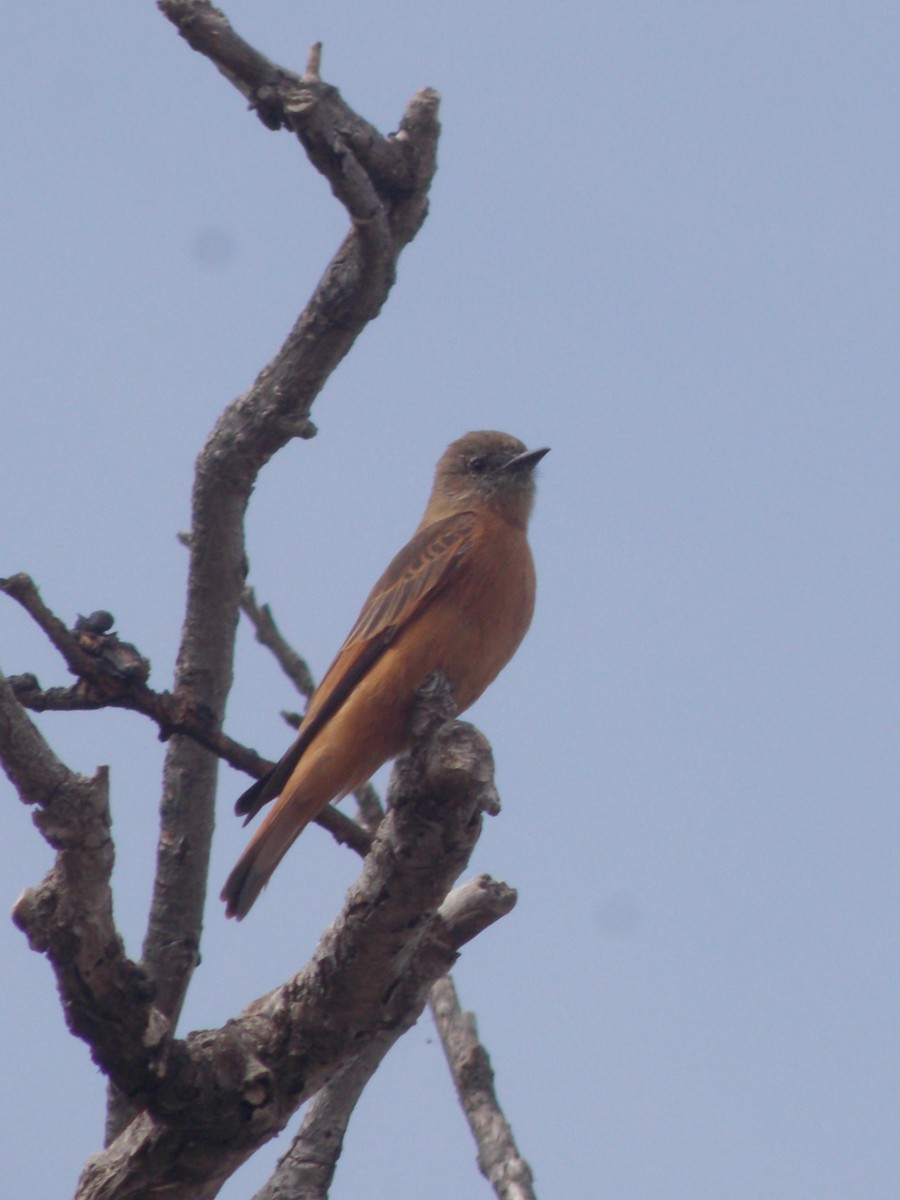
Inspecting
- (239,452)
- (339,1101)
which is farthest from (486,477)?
(339,1101)

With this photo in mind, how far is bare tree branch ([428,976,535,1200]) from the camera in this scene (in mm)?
6055

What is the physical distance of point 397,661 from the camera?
281 inches

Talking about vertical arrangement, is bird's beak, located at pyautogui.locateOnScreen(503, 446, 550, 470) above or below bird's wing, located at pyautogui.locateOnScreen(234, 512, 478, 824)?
above

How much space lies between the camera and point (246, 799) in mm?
6918

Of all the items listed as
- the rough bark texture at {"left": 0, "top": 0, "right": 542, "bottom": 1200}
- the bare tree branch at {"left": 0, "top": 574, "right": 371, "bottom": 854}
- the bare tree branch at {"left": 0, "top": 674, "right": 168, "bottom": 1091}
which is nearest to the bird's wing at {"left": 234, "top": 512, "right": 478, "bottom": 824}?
the rough bark texture at {"left": 0, "top": 0, "right": 542, "bottom": 1200}

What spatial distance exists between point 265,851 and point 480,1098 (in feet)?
4.52

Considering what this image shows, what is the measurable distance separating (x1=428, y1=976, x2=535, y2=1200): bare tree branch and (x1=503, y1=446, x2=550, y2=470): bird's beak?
3258mm

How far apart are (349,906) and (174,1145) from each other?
2.82ft

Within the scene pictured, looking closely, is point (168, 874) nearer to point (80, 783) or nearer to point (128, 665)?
point (128, 665)

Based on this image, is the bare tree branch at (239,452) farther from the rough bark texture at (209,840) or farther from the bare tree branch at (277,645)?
the bare tree branch at (277,645)

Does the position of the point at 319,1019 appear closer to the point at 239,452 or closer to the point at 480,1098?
the point at 480,1098

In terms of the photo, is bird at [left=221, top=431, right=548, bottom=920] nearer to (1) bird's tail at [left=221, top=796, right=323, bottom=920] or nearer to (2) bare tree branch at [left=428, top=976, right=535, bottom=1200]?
(1) bird's tail at [left=221, top=796, right=323, bottom=920]

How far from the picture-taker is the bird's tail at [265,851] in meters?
6.79

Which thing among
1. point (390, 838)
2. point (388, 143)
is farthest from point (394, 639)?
point (390, 838)
